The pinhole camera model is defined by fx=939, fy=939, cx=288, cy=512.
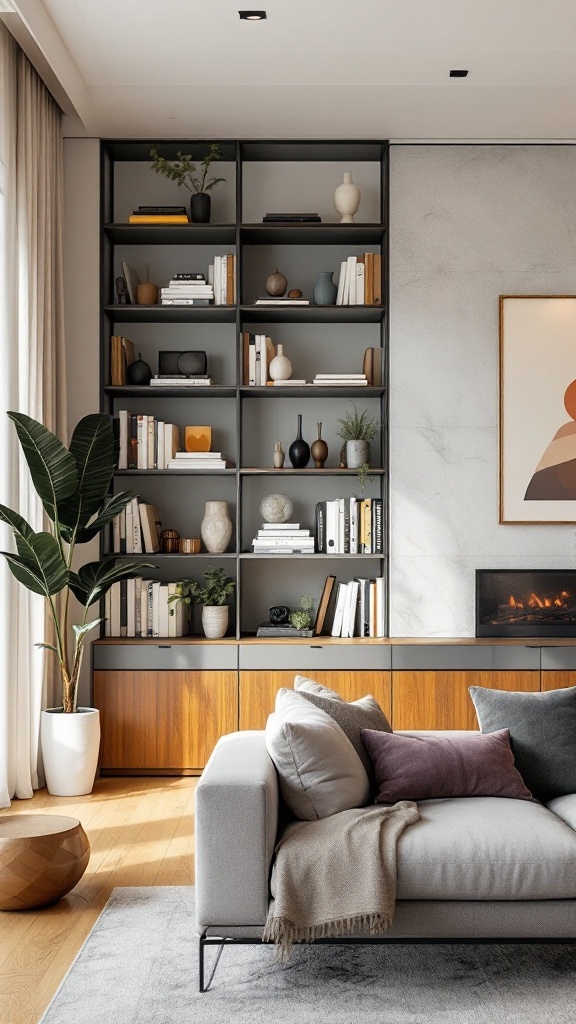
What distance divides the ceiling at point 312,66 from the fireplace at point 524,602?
2289 millimetres

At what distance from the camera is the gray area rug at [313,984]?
236 centimetres

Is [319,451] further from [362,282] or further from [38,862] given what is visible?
[38,862]

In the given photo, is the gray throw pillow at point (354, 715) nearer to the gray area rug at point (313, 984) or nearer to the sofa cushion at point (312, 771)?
the sofa cushion at point (312, 771)

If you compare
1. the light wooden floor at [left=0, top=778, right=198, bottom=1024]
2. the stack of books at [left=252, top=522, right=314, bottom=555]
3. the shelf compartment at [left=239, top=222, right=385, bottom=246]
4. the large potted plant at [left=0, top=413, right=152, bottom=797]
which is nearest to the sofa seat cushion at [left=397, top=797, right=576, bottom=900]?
the light wooden floor at [left=0, top=778, right=198, bottom=1024]

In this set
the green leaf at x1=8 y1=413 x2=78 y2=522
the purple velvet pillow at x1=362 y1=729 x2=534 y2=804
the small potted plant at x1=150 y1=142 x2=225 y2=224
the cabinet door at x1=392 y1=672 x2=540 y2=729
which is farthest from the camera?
the small potted plant at x1=150 y1=142 x2=225 y2=224

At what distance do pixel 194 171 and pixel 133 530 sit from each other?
1965 mm

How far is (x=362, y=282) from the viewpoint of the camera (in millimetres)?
4961

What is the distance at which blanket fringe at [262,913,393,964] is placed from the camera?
7.80ft

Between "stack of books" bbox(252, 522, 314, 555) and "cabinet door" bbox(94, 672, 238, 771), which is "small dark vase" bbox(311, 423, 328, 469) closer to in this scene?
"stack of books" bbox(252, 522, 314, 555)

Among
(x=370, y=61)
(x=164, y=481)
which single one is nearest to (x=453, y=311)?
(x=370, y=61)

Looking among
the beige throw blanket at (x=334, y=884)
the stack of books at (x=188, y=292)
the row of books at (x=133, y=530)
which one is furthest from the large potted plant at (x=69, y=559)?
the beige throw blanket at (x=334, y=884)

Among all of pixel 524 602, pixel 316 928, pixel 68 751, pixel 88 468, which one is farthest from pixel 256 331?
pixel 316 928

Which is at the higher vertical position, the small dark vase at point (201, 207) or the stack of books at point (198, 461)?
the small dark vase at point (201, 207)

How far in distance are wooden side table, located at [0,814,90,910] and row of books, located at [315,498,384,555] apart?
2.24m
